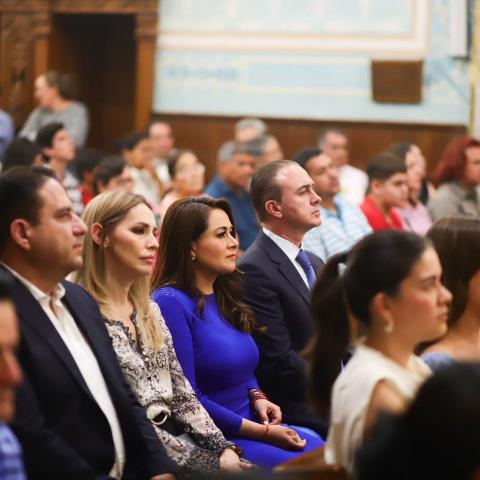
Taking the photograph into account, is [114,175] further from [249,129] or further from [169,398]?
[169,398]

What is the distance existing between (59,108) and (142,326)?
5.81 metres

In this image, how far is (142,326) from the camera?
3.21m

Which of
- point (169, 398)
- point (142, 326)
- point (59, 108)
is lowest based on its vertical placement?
point (169, 398)

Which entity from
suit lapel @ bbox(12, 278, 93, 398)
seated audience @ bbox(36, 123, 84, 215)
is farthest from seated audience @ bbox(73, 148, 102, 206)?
suit lapel @ bbox(12, 278, 93, 398)

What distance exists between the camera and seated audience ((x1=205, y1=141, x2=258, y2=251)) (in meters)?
6.11

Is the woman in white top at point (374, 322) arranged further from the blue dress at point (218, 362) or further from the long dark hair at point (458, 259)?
the blue dress at point (218, 362)

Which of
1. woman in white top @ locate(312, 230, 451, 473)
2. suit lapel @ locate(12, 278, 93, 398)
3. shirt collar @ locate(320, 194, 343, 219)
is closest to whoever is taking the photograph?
woman in white top @ locate(312, 230, 451, 473)

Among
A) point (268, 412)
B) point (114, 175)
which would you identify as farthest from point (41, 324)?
point (114, 175)

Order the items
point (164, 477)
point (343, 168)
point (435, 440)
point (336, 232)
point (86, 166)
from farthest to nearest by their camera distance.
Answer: point (343, 168), point (86, 166), point (336, 232), point (164, 477), point (435, 440)

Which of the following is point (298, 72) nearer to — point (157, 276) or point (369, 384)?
point (157, 276)

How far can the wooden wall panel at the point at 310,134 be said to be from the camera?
30.0 ft

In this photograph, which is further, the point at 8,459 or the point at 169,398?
the point at 169,398

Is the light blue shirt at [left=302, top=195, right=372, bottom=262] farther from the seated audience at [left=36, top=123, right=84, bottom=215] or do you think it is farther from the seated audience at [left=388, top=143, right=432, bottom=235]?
the seated audience at [left=36, top=123, right=84, bottom=215]

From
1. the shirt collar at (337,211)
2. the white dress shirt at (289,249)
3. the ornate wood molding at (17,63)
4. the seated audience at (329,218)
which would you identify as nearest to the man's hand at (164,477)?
the white dress shirt at (289,249)
